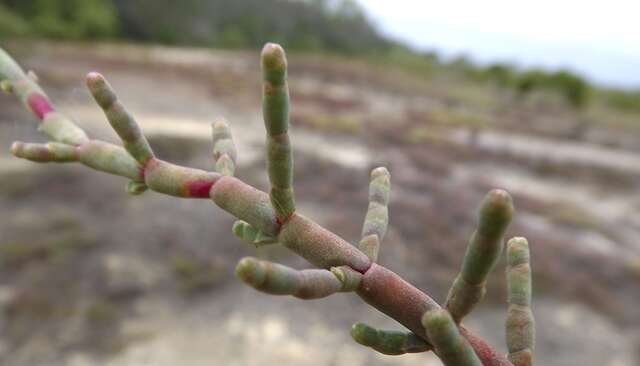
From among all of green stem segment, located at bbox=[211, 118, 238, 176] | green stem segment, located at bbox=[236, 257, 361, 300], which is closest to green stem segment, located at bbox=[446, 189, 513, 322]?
green stem segment, located at bbox=[236, 257, 361, 300]

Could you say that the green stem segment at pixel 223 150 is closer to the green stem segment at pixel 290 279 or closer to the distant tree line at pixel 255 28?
the green stem segment at pixel 290 279

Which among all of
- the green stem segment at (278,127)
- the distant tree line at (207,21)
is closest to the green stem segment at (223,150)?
the green stem segment at (278,127)

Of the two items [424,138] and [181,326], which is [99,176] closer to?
[181,326]

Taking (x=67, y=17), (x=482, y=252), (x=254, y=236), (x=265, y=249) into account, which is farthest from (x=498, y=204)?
(x=67, y=17)

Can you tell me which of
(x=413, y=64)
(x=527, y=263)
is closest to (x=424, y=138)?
(x=527, y=263)

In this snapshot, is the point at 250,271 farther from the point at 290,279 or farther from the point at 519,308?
the point at 519,308

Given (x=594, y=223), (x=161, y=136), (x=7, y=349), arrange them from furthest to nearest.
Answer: (x=161, y=136)
(x=594, y=223)
(x=7, y=349)

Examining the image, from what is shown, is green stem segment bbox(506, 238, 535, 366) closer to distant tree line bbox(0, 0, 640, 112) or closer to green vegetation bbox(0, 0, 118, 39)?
distant tree line bbox(0, 0, 640, 112)
